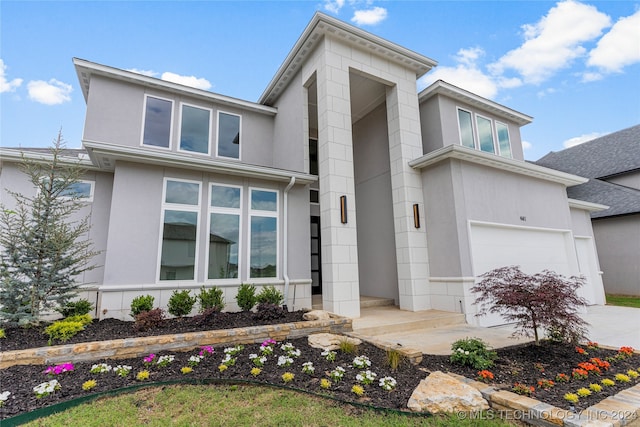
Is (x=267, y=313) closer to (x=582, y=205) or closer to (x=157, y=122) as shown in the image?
(x=157, y=122)

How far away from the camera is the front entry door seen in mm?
10445

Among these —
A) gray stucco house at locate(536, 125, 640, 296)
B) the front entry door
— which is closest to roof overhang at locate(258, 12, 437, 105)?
the front entry door

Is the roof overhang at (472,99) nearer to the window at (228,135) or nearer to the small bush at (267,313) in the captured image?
the window at (228,135)

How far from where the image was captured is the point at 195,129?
9.08 m

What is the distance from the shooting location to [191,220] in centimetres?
673

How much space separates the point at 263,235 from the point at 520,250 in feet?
23.0

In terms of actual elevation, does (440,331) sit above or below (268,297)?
below

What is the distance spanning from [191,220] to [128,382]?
3.87 m

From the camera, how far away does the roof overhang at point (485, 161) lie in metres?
7.20

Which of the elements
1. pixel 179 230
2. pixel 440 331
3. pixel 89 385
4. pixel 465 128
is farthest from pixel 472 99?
pixel 89 385

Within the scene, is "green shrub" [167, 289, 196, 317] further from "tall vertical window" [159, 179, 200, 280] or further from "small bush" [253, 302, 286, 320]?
"small bush" [253, 302, 286, 320]

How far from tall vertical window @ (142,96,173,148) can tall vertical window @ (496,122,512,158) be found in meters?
11.2

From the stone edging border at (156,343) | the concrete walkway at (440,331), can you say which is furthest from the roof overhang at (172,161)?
the concrete walkway at (440,331)

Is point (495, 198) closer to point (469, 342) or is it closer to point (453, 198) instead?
point (453, 198)
